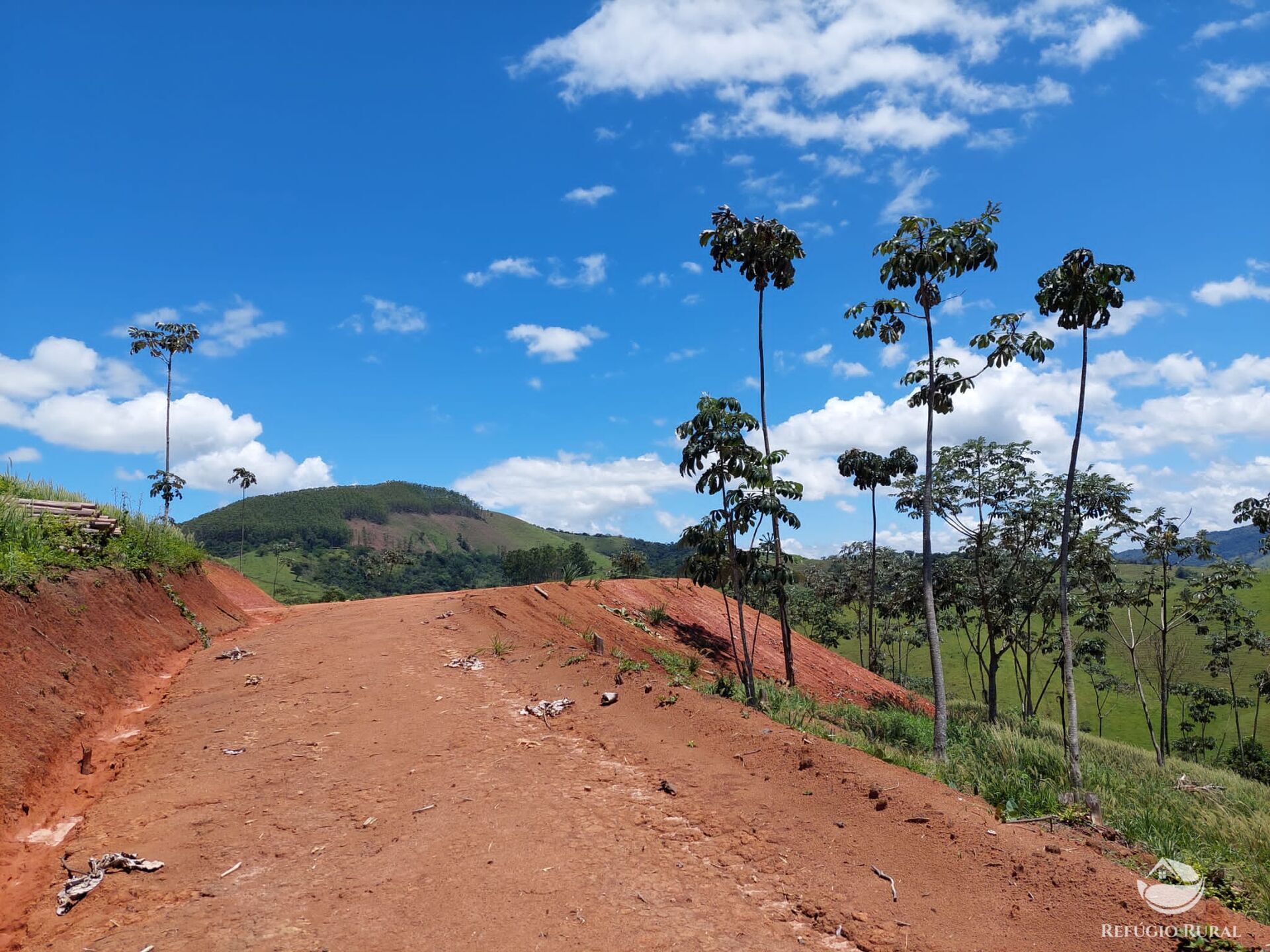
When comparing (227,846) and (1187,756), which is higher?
(227,846)

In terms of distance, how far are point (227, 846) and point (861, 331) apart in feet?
40.5

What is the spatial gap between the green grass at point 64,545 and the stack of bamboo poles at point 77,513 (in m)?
0.19

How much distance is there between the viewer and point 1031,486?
70.1 feet

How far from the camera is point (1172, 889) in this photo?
16.5ft

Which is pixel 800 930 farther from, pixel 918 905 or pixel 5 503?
pixel 5 503

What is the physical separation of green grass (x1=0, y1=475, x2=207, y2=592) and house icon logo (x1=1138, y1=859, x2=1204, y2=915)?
510 inches

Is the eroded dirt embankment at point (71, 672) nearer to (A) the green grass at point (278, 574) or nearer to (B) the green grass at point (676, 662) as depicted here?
(B) the green grass at point (676, 662)

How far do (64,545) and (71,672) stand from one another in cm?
399

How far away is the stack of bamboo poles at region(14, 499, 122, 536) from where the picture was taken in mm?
12458

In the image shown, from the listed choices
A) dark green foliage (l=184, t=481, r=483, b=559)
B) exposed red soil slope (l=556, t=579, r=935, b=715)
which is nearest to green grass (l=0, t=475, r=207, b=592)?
exposed red soil slope (l=556, t=579, r=935, b=715)

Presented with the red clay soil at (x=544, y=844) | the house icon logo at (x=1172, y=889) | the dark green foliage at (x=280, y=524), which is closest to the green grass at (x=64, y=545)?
the red clay soil at (x=544, y=844)

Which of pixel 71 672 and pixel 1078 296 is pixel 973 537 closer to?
pixel 1078 296

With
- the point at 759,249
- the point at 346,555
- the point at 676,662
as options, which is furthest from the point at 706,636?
the point at 346,555

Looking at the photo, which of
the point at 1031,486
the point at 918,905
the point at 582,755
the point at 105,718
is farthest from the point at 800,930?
the point at 1031,486
